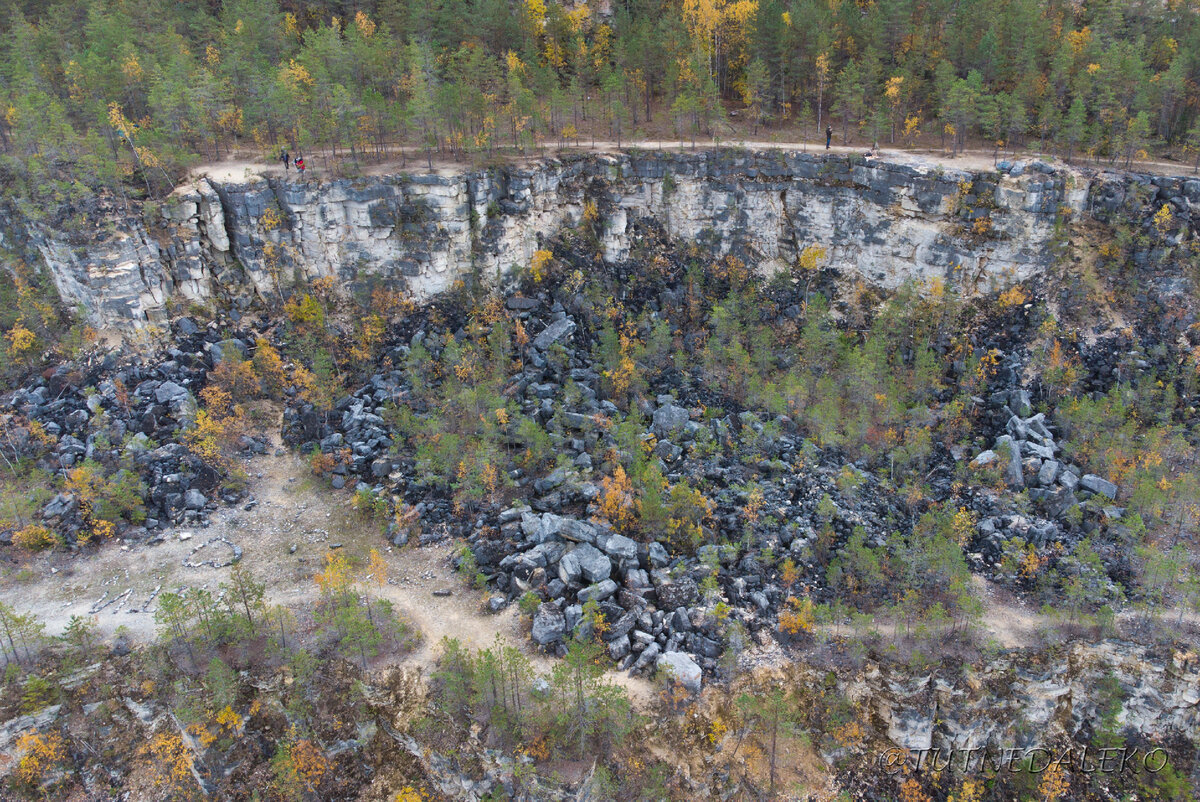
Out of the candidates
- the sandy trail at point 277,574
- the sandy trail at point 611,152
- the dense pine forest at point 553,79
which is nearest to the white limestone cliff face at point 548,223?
the sandy trail at point 611,152

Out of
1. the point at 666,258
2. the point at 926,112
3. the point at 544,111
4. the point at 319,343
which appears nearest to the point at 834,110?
the point at 926,112

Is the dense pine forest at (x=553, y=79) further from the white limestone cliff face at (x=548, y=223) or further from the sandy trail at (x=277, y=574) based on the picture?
the sandy trail at (x=277, y=574)

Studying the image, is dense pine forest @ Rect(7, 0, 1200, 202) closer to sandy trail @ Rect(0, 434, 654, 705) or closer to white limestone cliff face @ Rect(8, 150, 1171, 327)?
white limestone cliff face @ Rect(8, 150, 1171, 327)

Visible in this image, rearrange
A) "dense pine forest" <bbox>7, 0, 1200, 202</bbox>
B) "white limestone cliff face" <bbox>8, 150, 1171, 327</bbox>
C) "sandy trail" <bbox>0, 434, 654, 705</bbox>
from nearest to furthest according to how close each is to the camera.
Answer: "sandy trail" <bbox>0, 434, 654, 705</bbox> < "white limestone cliff face" <bbox>8, 150, 1171, 327</bbox> < "dense pine forest" <bbox>7, 0, 1200, 202</bbox>

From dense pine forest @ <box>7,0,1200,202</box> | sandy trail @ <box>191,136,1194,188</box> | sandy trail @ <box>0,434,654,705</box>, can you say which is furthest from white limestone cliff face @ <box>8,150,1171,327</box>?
sandy trail @ <box>0,434,654,705</box>

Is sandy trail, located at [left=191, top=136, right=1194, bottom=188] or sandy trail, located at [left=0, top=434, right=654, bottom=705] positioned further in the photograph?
sandy trail, located at [left=191, top=136, right=1194, bottom=188]

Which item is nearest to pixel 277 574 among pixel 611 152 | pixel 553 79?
pixel 611 152

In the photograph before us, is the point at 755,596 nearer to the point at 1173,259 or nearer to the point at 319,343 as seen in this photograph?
the point at 319,343

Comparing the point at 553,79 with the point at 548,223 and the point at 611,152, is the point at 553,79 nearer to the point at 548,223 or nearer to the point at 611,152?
the point at 611,152
